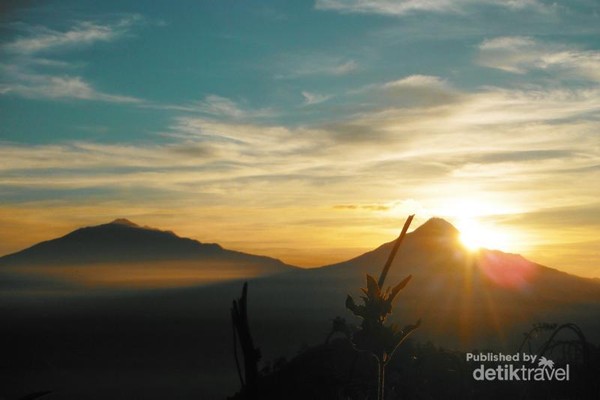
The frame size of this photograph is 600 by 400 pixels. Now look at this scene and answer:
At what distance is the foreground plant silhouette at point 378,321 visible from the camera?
4.91 meters

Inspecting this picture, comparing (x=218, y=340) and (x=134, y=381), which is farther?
(x=218, y=340)

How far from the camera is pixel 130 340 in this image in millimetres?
74250

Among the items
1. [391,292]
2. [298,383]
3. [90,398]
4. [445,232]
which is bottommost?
[90,398]

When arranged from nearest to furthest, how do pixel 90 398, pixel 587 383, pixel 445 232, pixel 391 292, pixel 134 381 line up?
pixel 391 292 → pixel 587 383 → pixel 90 398 → pixel 134 381 → pixel 445 232

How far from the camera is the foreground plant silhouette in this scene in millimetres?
4910

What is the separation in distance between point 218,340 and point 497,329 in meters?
24.0

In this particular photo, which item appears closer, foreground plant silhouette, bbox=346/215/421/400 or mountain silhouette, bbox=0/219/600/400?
foreground plant silhouette, bbox=346/215/421/400

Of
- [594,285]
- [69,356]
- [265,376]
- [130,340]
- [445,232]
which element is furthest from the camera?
[445,232]

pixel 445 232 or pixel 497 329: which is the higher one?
pixel 445 232

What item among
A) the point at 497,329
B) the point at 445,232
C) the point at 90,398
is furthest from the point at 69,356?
the point at 445,232

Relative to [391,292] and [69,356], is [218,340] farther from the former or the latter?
[391,292]

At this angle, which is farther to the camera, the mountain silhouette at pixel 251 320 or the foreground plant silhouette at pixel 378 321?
the mountain silhouette at pixel 251 320

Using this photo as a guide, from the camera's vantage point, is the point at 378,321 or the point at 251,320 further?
the point at 251,320

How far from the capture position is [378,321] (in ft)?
16.3
